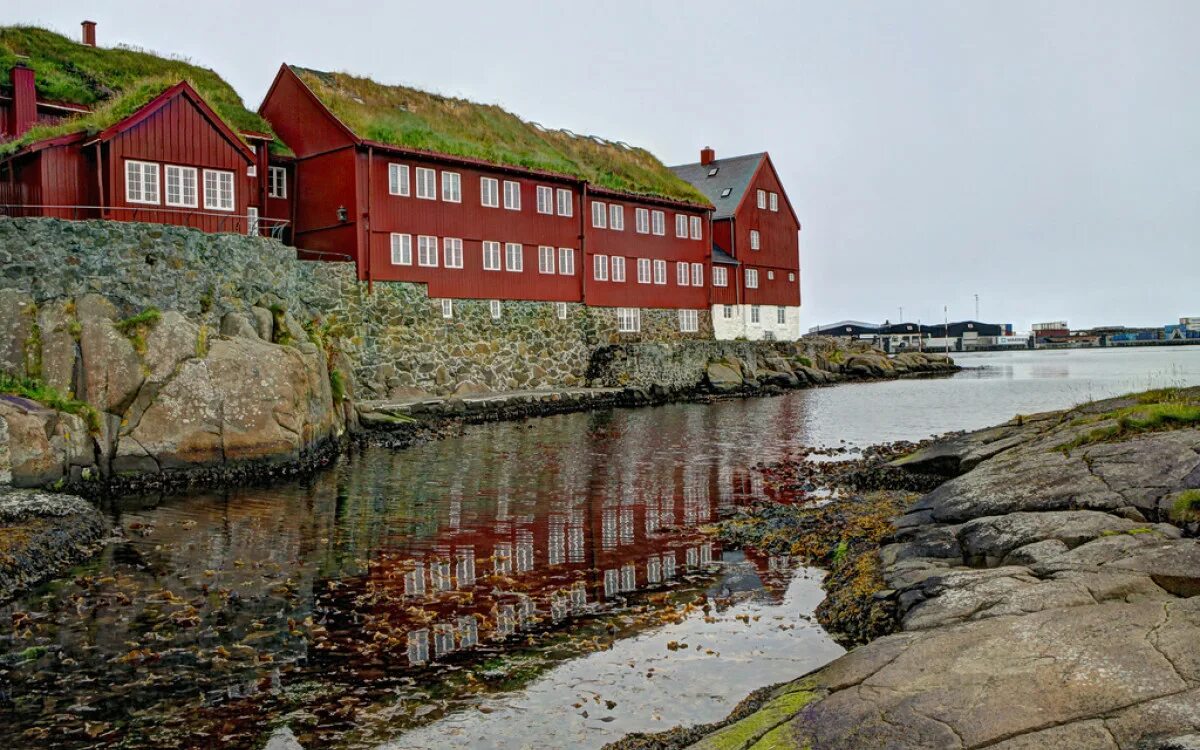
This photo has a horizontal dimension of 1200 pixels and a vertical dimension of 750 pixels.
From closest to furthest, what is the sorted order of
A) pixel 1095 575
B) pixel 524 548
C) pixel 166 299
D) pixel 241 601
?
1. pixel 1095 575
2. pixel 241 601
3. pixel 524 548
4. pixel 166 299

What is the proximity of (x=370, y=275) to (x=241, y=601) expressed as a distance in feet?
94.7

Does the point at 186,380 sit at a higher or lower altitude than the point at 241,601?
higher

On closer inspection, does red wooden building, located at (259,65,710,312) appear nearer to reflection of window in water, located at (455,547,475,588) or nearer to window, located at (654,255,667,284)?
window, located at (654,255,667,284)

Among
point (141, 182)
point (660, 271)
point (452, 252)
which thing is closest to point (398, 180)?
point (452, 252)

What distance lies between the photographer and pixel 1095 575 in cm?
868

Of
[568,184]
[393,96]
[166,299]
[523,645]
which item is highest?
[393,96]

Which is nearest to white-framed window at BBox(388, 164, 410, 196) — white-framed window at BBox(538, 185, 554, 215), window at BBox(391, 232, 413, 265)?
window at BBox(391, 232, 413, 265)

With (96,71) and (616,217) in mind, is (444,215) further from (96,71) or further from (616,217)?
(96,71)

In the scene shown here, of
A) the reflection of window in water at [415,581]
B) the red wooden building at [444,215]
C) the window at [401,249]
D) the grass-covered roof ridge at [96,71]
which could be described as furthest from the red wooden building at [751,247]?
the reflection of window in water at [415,581]

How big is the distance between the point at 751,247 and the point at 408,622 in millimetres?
58542

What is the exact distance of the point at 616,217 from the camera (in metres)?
54.1

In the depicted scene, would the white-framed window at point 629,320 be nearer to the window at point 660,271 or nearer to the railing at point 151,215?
the window at point 660,271

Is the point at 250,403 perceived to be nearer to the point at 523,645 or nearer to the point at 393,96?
the point at 523,645

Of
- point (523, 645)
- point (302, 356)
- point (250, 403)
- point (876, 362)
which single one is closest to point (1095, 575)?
point (523, 645)
